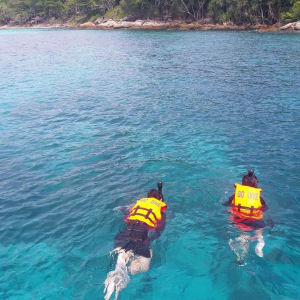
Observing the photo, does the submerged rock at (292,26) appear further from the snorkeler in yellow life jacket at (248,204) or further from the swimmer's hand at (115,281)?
the swimmer's hand at (115,281)

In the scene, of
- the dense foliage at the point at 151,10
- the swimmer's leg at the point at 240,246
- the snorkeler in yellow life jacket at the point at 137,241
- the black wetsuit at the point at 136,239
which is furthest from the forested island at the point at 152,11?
the black wetsuit at the point at 136,239

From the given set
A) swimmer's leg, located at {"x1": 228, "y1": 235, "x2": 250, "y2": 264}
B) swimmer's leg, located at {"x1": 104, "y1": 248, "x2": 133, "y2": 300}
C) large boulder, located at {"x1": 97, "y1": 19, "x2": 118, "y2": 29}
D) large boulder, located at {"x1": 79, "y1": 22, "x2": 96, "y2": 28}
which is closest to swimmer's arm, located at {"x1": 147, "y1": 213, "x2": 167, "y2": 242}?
swimmer's leg, located at {"x1": 104, "y1": 248, "x2": 133, "y2": 300}

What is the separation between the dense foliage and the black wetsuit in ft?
244

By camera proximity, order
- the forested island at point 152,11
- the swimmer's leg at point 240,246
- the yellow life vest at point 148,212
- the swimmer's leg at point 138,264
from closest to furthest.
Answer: the swimmer's leg at point 138,264
the swimmer's leg at point 240,246
the yellow life vest at point 148,212
the forested island at point 152,11

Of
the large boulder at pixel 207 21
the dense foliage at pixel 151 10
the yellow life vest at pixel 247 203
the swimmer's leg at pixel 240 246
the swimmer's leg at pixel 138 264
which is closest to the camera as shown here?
the swimmer's leg at pixel 138 264

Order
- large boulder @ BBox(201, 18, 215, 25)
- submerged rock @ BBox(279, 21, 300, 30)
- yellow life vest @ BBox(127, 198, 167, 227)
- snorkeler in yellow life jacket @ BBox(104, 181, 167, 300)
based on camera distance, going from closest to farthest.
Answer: snorkeler in yellow life jacket @ BBox(104, 181, 167, 300), yellow life vest @ BBox(127, 198, 167, 227), submerged rock @ BBox(279, 21, 300, 30), large boulder @ BBox(201, 18, 215, 25)

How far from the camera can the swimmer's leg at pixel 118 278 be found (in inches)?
313

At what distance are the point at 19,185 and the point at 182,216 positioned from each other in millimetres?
7003

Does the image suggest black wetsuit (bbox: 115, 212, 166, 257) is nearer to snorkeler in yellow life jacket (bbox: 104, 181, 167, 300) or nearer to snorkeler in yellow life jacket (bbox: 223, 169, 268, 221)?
snorkeler in yellow life jacket (bbox: 104, 181, 167, 300)

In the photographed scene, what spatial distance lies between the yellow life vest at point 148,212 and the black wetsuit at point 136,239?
15 centimetres

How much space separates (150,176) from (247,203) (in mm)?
4823

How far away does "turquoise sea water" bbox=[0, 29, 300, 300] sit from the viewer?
8.50 meters

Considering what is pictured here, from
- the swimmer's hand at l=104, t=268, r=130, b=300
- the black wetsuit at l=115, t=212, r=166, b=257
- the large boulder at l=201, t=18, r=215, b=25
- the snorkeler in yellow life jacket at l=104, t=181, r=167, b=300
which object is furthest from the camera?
the large boulder at l=201, t=18, r=215, b=25

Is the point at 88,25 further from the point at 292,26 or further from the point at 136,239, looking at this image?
the point at 136,239
